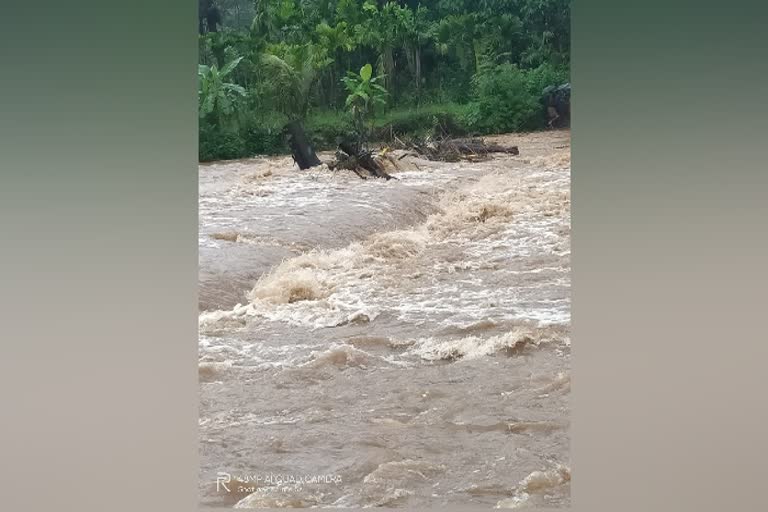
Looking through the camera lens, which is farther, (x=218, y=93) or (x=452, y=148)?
(x=452, y=148)

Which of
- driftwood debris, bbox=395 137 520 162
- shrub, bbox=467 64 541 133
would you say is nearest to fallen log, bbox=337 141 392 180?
driftwood debris, bbox=395 137 520 162

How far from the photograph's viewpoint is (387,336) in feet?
13.3

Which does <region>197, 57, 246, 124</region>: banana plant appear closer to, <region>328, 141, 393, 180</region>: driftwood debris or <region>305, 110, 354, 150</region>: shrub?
<region>305, 110, 354, 150</region>: shrub

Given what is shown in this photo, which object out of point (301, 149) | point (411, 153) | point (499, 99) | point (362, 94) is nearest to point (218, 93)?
point (301, 149)

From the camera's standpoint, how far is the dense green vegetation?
13.5 ft

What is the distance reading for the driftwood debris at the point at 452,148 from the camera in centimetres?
425

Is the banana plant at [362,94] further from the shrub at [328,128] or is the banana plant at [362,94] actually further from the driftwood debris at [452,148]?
the driftwood debris at [452,148]

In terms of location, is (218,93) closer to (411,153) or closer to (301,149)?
(301,149)

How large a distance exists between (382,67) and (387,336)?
1.16m

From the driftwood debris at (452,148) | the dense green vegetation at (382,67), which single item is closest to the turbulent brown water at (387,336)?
the driftwood debris at (452,148)

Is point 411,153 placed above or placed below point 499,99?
below
